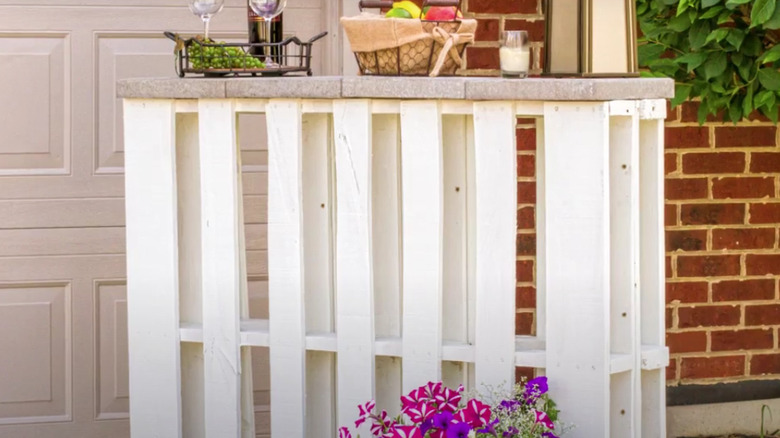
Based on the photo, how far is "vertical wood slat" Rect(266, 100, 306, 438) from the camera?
106 inches

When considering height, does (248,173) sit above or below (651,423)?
above

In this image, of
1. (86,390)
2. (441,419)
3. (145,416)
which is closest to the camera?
(441,419)

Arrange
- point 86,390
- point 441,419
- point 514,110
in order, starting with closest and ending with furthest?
point 441,419, point 514,110, point 86,390

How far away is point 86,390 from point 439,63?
1827mm

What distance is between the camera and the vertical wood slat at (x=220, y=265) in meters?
2.70

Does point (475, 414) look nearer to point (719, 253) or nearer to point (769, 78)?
point (769, 78)

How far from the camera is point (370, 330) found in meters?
2.69

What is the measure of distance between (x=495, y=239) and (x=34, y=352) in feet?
6.08

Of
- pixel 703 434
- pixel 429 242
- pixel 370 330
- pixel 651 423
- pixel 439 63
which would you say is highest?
pixel 439 63

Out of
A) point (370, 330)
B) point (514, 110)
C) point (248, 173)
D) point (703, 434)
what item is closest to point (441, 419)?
point (370, 330)

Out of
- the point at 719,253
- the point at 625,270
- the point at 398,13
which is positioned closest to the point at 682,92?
the point at 719,253

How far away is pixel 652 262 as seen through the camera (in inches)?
106

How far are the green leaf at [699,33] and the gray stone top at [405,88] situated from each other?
2.26 feet

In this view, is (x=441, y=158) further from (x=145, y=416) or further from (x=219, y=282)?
(x=145, y=416)
